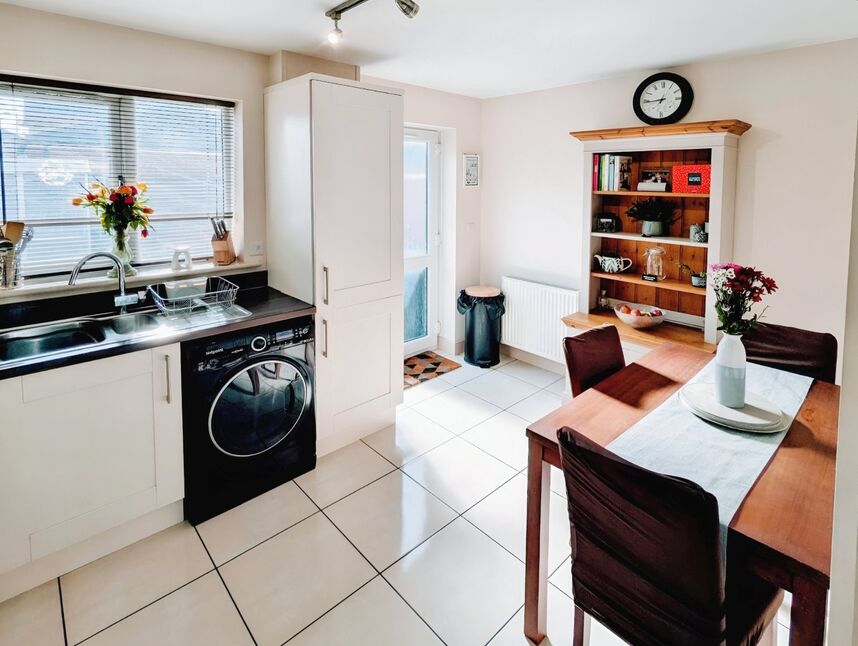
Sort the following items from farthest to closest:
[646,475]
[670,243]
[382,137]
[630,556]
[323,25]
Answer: [670,243] < [382,137] < [323,25] < [630,556] < [646,475]

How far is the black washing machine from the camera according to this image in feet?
7.91

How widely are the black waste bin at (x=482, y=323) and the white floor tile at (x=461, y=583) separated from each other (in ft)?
7.38

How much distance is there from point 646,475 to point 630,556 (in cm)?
29

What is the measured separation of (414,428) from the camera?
345 centimetres

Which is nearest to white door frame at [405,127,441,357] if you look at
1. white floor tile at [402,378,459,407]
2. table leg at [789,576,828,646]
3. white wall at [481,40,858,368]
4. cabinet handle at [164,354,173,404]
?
white floor tile at [402,378,459,407]

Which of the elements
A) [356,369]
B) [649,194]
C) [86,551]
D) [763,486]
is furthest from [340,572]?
[649,194]

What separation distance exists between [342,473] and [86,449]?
1.26 m

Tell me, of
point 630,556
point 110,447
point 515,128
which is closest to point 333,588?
point 110,447

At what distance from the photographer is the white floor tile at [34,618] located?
185 centimetres

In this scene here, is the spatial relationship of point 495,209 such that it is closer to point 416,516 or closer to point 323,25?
point 323,25

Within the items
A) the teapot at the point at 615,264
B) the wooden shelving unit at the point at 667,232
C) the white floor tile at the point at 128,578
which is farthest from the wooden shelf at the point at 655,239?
the white floor tile at the point at 128,578

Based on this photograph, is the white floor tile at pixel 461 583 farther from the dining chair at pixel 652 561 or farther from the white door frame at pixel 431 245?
the white door frame at pixel 431 245

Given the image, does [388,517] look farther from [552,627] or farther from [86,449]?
[86,449]

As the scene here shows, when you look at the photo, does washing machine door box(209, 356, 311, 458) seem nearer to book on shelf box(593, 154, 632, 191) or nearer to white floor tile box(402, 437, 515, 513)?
white floor tile box(402, 437, 515, 513)
